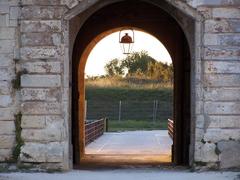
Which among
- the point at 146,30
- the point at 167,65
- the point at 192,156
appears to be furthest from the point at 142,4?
the point at 167,65

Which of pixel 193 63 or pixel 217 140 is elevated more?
pixel 193 63

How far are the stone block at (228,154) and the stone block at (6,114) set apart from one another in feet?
10.9

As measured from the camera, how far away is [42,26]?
9.52 meters

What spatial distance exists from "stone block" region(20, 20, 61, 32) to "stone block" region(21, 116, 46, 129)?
1393mm

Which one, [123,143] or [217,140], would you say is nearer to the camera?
[217,140]

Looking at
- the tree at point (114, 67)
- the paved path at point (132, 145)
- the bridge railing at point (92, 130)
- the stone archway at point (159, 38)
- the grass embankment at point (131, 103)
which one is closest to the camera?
the stone archway at point (159, 38)

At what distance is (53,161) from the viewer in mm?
9367

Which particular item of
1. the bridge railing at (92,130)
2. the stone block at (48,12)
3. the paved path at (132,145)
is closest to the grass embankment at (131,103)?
the bridge railing at (92,130)

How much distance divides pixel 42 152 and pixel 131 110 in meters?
24.2

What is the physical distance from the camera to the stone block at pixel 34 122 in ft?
31.0

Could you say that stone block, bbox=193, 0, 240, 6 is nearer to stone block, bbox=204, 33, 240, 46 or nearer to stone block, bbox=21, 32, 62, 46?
stone block, bbox=204, 33, 240, 46

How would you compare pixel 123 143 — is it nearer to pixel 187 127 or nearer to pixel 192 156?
pixel 187 127

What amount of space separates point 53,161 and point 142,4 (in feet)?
17.4

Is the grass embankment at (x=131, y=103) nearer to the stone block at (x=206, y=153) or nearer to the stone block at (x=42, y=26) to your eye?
the stone block at (x=206, y=153)
